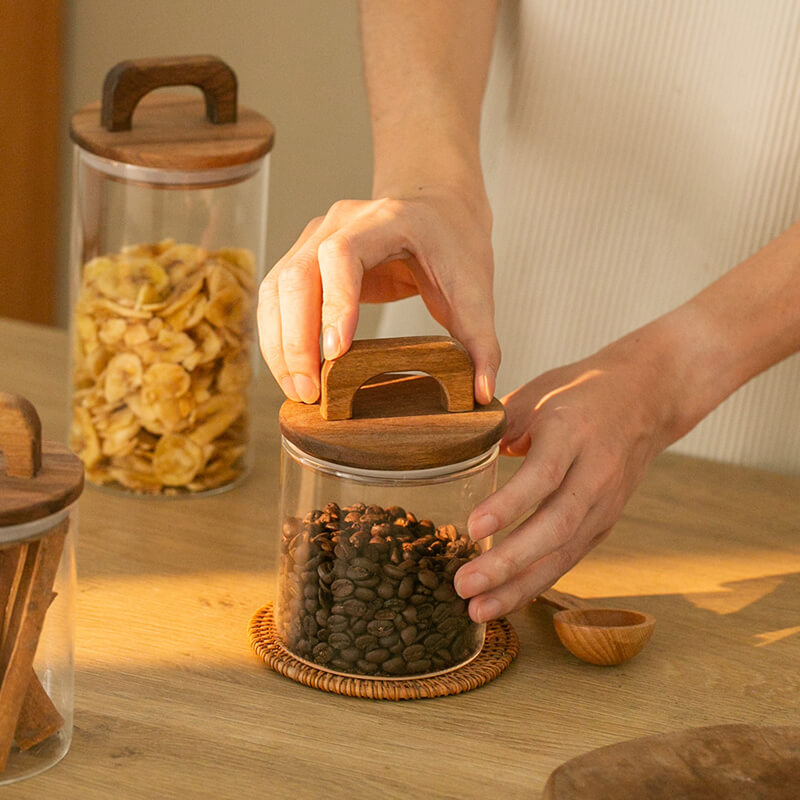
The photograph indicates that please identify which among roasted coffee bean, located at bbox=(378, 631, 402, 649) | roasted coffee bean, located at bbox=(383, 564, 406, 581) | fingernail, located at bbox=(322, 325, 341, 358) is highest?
fingernail, located at bbox=(322, 325, 341, 358)

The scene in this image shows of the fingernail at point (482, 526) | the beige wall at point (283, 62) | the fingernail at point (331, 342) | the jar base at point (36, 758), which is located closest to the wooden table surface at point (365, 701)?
the jar base at point (36, 758)

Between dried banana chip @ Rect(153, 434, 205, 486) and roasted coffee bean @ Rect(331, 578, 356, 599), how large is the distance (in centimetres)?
30

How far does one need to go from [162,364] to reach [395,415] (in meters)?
0.30

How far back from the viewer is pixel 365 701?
0.83 meters

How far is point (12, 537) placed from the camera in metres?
0.67

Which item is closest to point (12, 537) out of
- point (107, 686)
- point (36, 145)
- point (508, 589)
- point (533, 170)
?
point (107, 686)

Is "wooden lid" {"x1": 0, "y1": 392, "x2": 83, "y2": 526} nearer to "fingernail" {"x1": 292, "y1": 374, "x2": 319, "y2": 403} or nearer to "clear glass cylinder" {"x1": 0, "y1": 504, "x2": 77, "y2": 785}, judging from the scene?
"clear glass cylinder" {"x1": 0, "y1": 504, "x2": 77, "y2": 785}

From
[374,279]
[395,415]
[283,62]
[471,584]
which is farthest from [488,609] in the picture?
[283,62]

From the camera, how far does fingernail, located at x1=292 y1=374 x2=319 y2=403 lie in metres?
0.83

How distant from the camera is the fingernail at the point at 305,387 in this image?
83 cm

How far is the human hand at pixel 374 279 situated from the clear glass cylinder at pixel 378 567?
65 millimetres

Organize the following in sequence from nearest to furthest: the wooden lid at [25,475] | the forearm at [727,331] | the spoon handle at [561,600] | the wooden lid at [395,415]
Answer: the wooden lid at [25,475] → the wooden lid at [395,415] → the spoon handle at [561,600] → the forearm at [727,331]

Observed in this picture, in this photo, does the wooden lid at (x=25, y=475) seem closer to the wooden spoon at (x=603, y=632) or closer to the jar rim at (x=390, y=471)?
the jar rim at (x=390, y=471)

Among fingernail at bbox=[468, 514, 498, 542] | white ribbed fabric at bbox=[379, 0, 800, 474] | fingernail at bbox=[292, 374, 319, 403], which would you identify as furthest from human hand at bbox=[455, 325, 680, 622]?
white ribbed fabric at bbox=[379, 0, 800, 474]
